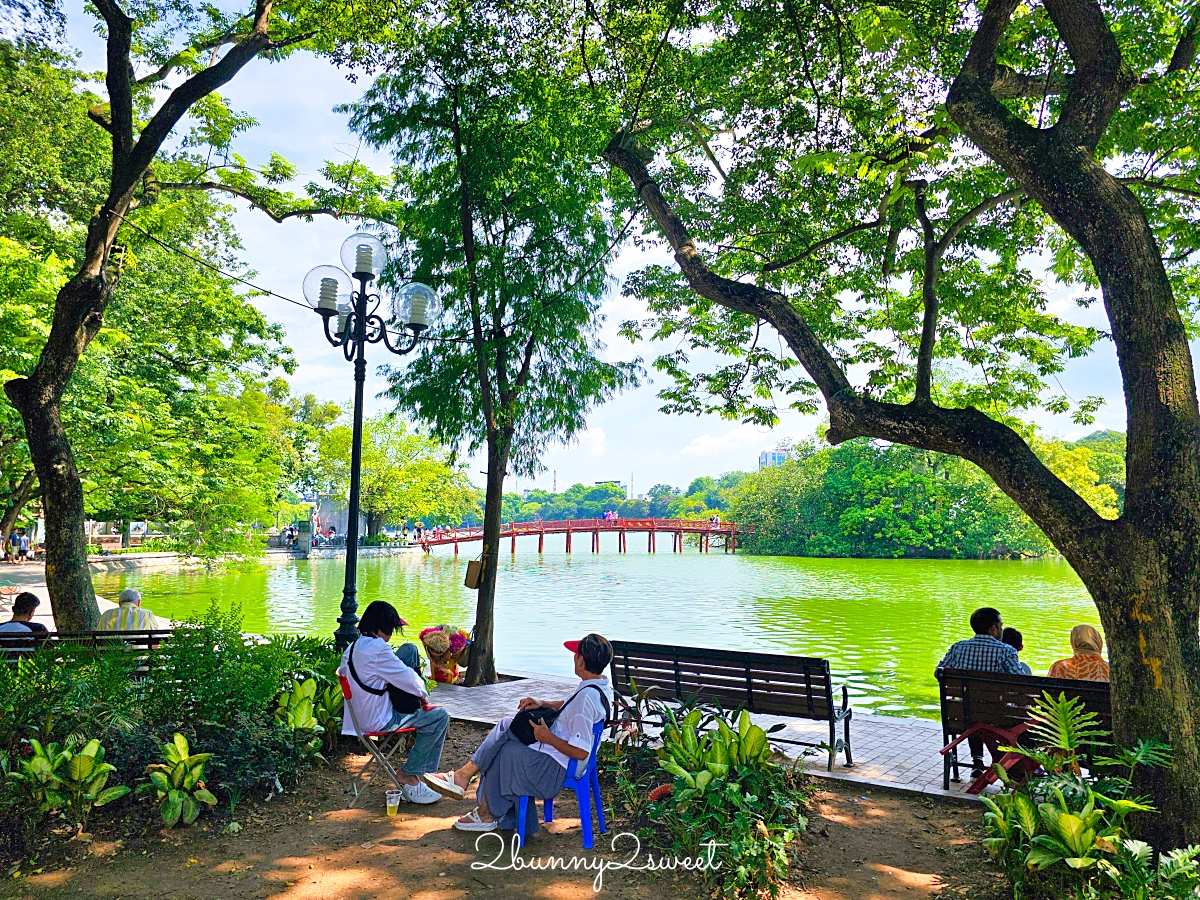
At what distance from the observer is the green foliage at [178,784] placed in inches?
169

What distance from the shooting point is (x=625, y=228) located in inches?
384

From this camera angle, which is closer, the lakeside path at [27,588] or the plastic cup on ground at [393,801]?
the plastic cup on ground at [393,801]

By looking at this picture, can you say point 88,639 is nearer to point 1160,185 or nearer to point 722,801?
point 722,801

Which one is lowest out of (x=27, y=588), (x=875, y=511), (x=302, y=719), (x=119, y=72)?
(x=27, y=588)

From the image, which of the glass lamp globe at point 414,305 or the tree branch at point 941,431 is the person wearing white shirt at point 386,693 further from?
the glass lamp globe at point 414,305

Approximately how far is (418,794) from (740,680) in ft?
7.56

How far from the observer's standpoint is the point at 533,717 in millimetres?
4207

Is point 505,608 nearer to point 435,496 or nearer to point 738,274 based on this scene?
point 738,274

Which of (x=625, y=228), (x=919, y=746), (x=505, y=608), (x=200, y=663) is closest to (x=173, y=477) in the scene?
(x=505, y=608)

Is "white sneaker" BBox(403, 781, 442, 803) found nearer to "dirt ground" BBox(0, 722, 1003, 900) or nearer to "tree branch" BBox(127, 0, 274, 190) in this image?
"dirt ground" BBox(0, 722, 1003, 900)

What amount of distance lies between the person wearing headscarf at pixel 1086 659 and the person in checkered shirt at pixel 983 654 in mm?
497

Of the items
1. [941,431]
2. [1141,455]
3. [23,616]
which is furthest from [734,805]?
[23,616]

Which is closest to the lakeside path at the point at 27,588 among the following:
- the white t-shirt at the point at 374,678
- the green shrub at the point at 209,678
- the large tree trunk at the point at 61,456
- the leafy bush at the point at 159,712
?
the large tree trunk at the point at 61,456

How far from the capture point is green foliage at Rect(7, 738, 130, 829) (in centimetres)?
412
